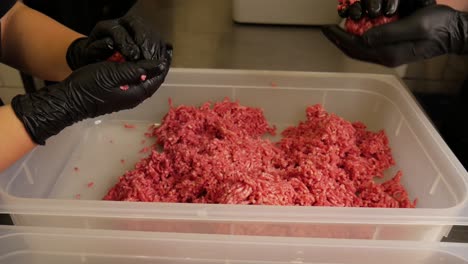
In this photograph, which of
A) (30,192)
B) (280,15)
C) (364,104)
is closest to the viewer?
(30,192)

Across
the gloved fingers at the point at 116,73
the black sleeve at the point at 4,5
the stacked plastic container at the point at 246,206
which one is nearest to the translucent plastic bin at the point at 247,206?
the stacked plastic container at the point at 246,206

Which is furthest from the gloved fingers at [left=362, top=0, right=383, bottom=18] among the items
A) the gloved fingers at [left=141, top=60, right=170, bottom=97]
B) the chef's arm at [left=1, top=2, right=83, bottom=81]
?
Result: the chef's arm at [left=1, top=2, right=83, bottom=81]

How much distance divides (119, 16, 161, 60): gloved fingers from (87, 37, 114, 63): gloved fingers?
67 millimetres

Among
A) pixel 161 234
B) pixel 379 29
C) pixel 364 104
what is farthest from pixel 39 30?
pixel 364 104

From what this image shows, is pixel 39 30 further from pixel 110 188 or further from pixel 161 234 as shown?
pixel 161 234

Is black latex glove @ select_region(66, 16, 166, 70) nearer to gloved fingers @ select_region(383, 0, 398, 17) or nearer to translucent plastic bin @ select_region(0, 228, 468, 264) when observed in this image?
translucent plastic bin @ select_region(0, 228, 468, 264)

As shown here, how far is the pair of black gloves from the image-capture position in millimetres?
910

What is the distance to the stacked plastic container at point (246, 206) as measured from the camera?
0.85 meters

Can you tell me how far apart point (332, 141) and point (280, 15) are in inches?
31.0

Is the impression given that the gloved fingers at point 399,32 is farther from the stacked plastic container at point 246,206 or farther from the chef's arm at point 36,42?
the chef's arm at point 36,42

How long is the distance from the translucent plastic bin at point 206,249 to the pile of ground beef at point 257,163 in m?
0.13

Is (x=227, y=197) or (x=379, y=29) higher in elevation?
(x=379, y=29)

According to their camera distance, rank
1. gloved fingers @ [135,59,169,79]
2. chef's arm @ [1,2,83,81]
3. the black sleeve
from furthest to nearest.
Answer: chef's arm @ [1,2,83,81], the black sleeve, gloved fingers @ [135,59,169,79]

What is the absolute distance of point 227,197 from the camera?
0.98 metres
